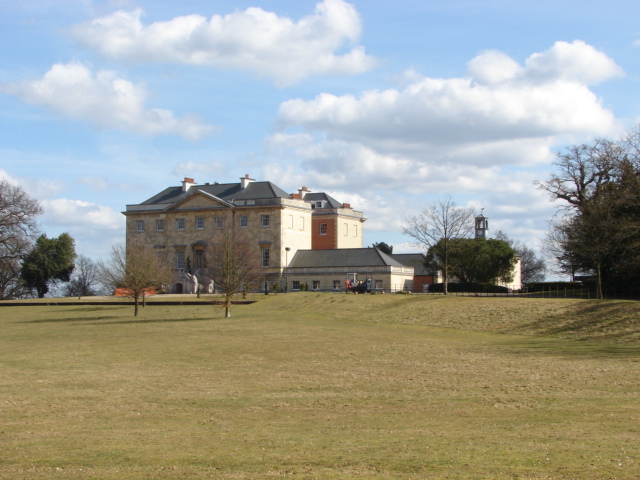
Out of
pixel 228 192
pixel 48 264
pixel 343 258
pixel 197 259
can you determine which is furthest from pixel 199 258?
pixel 48 264

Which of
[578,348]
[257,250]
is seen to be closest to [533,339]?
[578,348]

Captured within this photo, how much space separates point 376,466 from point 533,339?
92.7ft

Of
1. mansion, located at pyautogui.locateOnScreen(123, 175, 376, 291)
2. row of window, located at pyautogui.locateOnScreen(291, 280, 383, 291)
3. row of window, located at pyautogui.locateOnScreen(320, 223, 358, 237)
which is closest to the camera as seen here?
row of window, located at pyautogui.locateOnScreen(291, 280, 383, 291)

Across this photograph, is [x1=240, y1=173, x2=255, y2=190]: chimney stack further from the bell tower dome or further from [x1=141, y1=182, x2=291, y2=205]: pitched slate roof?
the bell tower dome

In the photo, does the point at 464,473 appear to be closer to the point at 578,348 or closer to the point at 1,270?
the point at 578,348

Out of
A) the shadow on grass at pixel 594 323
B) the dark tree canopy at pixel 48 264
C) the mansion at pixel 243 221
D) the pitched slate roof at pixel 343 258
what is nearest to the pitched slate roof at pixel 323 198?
the mansion at pixel 243 221

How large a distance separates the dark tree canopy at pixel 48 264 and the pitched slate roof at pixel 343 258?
99.5ft

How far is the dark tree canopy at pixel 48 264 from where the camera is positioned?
9700cm

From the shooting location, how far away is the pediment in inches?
3669

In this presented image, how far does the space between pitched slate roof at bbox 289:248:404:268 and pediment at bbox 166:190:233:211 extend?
1080cm

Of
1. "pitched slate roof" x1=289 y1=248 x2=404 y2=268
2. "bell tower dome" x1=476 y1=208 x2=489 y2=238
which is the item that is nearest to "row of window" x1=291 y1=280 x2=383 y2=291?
"pitched slate roof" x1=289 y1=248 x2=404 y2=268

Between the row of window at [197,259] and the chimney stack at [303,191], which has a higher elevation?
the chimney stack at [303,191]

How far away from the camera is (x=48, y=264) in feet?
319

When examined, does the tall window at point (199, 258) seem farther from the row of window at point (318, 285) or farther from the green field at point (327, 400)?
the green field at point (327, 400)
